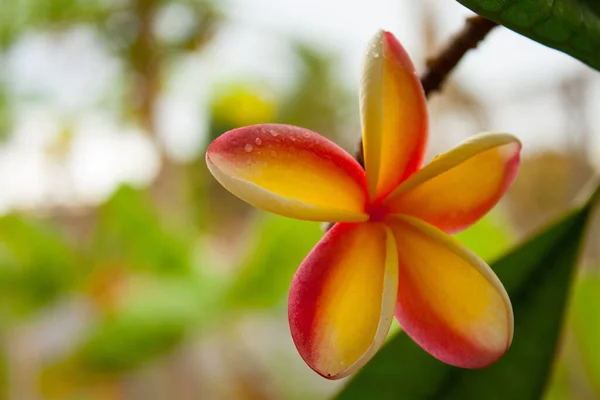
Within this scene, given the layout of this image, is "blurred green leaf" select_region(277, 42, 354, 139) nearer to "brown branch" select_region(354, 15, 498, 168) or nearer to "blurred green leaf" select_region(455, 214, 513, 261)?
"blurred green leaf" select_region(455, 214, 513, 261)

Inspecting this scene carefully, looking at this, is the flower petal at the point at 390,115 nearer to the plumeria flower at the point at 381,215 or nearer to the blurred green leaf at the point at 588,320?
the plumeria flower at the point at 381,215

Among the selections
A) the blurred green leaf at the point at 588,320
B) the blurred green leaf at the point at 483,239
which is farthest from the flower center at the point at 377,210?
the blurred green leaf at the point at 588,320

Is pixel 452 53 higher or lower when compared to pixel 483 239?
higher

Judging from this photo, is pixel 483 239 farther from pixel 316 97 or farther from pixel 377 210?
pixel 316 97

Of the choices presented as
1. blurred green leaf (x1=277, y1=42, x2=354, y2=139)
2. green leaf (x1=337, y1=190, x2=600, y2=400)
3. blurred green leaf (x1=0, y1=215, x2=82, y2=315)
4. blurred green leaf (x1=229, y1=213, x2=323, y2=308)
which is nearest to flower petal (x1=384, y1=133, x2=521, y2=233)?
green leaf (x1=337, y1=190, x2=600, y2=400)

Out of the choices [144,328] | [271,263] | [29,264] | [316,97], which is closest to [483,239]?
[271,263]

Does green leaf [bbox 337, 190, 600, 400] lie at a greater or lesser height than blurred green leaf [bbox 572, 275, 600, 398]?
greater
